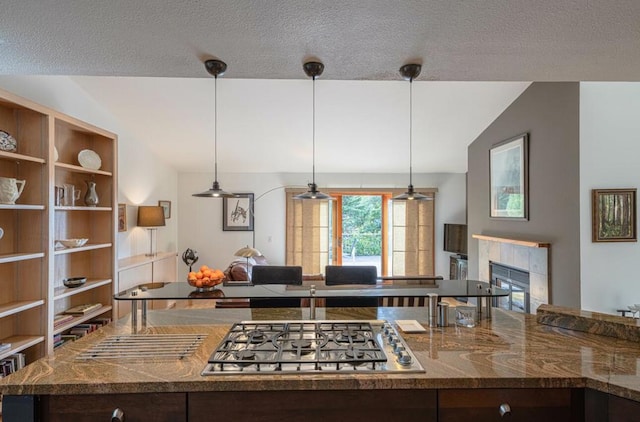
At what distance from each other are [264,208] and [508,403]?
18.1 feet

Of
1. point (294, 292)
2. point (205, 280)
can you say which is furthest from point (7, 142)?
point (294, 292)

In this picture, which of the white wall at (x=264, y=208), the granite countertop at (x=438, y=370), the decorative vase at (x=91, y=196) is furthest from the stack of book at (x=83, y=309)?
the white wall at (x=264, y=208)

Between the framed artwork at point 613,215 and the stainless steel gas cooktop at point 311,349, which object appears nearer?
the stainless steel gas cooktop at point 311,349

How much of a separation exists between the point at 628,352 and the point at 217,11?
2255 millimetres

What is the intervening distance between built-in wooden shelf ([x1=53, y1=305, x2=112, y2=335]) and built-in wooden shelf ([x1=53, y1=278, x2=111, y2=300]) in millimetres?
231

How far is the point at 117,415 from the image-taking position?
1.18m

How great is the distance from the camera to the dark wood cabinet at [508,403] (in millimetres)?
1218

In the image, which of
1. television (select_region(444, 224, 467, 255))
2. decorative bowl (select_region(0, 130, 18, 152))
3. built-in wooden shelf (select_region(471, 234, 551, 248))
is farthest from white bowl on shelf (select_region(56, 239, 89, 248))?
television (select_region(444, 224, 467, 255))

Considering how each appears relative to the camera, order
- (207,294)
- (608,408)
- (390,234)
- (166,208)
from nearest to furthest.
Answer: (608,408) < (207,294) < (166,208) < (390,234)

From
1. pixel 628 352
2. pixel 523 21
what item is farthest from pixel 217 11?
pixel 628 352

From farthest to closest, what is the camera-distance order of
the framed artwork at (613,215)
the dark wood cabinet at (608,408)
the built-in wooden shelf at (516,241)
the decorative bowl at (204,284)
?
1. the built-in wooden shelf at (516,241)
2. the framed artwork at (613,215)
3. the decorative bowl at (204,284)
4. the dark wood cabinet at (608,408)

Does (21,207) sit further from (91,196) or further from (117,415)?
(117,415)

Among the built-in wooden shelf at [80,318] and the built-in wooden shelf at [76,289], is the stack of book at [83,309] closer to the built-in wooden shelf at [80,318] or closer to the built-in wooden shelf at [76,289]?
the built-in wooden shelf at [80,318]

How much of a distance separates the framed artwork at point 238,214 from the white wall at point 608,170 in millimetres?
5017
